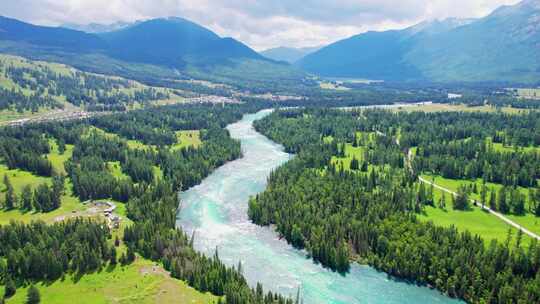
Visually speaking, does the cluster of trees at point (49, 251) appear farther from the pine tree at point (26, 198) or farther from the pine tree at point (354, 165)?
the pine tree at point (354, 165)

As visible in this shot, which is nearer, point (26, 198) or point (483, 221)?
point (483, 221)

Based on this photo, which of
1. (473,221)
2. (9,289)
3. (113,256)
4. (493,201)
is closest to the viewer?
(9,289)

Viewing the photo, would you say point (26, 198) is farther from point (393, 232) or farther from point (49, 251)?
point (393, 232)

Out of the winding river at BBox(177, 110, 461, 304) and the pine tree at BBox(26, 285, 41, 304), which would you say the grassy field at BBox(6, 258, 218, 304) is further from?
the winding river at BBox(177, 110, 461, 304)

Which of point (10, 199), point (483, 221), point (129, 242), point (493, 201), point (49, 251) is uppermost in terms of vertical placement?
point (493, 201)

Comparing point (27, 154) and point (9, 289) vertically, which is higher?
point (27, 154)

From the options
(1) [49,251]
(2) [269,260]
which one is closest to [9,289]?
(1) [49,251]
